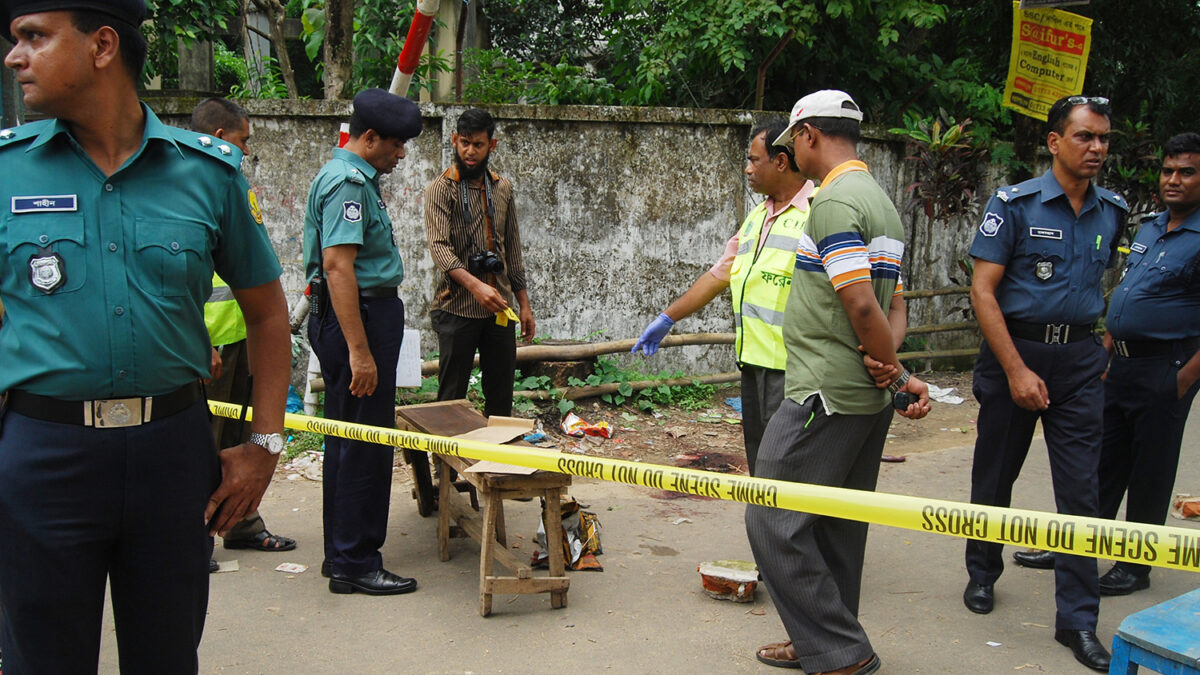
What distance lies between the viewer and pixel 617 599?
408 cm

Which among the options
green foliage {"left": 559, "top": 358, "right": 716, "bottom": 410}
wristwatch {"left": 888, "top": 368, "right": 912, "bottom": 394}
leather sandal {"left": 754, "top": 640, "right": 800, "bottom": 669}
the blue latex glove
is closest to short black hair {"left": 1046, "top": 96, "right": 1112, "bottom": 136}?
wristwatch {"left": 888, "top": 368, "right": 912, "bottom": 394}

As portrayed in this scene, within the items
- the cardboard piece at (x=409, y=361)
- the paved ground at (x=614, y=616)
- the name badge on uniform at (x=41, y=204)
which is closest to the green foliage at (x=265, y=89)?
the cardboard piece at (x=409, y=361)

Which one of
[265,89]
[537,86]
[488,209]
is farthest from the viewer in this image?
[537,86]

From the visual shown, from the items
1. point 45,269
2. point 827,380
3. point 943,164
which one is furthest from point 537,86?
point 45,269

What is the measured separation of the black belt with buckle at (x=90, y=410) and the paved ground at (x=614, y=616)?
174 centimetres

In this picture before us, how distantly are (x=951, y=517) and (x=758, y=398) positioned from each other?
1.52 meters

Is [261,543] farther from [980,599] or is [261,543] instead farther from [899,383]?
[980,599]

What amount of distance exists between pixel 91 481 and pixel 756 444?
279 centimetres

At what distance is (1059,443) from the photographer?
376cm

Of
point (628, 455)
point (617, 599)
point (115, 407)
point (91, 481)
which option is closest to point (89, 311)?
point (115, 407)

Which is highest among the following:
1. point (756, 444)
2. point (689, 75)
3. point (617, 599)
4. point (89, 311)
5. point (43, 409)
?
point (689, 75)

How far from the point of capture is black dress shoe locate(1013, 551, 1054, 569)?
4535 mm

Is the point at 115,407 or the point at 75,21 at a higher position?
the point at 75,21

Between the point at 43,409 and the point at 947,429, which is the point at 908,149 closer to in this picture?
the point at 947,429
